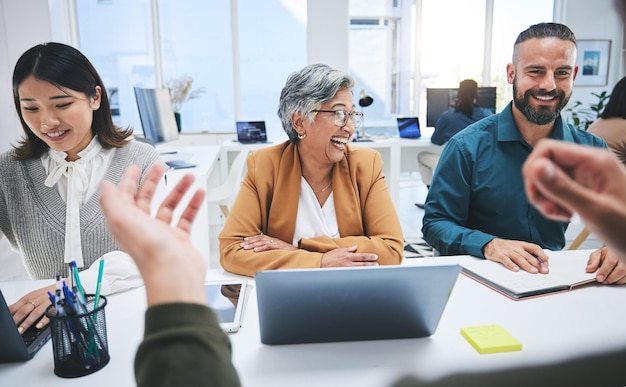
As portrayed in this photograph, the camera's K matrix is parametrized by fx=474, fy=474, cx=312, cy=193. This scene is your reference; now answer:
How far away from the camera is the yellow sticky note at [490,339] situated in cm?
93

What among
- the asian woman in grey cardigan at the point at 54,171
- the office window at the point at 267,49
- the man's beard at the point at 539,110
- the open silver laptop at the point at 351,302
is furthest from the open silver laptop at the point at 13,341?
the office window at the point at 267,49

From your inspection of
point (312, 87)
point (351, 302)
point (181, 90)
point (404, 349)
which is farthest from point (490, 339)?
point (181, 90)

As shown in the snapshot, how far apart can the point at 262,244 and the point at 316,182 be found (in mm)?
380

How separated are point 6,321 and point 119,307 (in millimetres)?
308

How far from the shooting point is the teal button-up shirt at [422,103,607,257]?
180 centimetres

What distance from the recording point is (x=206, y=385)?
46 centimetres

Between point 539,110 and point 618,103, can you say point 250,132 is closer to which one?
point 618,103

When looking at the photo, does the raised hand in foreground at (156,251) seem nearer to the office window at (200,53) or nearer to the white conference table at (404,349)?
the white conference table at (404,349)

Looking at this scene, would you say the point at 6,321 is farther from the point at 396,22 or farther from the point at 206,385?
the point at 396,22

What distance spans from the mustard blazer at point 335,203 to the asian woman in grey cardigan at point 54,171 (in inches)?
17.7

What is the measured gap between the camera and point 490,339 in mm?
963

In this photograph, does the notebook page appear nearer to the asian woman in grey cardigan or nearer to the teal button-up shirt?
the teal button-up shirt

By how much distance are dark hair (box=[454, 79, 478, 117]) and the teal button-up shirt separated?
3.01m

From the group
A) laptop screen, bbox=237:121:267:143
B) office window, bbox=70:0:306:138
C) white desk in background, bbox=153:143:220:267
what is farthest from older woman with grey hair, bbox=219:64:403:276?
office window, bbox=70:0:306:138
